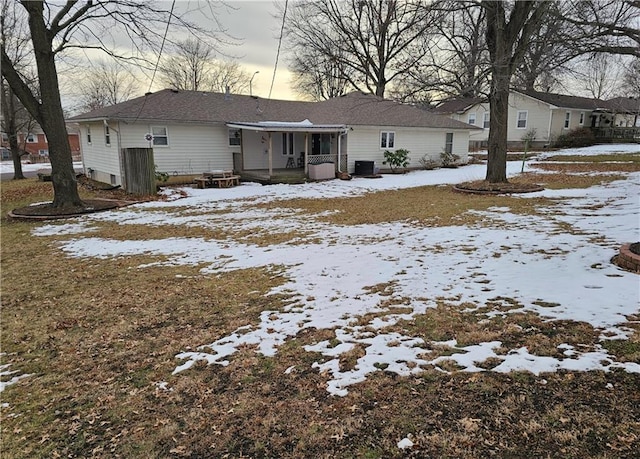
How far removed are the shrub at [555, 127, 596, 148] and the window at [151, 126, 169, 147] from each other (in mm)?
32223

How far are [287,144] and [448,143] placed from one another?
1045 centimetres

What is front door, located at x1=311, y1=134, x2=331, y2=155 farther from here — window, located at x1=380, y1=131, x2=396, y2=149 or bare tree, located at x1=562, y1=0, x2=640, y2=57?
bare tree, located at x1=562, y1=0, x2=640, y2=57

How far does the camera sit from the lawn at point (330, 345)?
257 centimetres

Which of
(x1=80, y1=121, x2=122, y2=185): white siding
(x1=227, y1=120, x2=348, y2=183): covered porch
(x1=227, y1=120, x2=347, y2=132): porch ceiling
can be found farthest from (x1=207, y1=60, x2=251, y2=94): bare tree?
(x1=227, y1=120, x2=347, y2=132): porch ceiling

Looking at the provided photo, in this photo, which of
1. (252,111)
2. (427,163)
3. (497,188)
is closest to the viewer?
(497,188)

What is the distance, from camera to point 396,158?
21672 millimetres

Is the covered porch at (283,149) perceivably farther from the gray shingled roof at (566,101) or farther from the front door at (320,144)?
the gray shingled roof at (566,101)

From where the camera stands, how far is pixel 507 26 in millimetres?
12375

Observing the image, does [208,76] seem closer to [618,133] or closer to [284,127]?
[284,127]

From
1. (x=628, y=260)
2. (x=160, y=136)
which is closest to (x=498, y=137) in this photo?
(x=628, y=260)

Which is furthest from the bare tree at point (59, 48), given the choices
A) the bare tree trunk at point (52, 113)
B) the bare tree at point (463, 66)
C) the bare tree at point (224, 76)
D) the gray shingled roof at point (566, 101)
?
the bare tree at point (224, 76)

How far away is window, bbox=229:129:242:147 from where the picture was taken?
1997 cm

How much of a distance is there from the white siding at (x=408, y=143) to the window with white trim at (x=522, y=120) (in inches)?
525

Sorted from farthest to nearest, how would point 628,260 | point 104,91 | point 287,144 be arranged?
point 104,91
point 287,144
point 628,260
